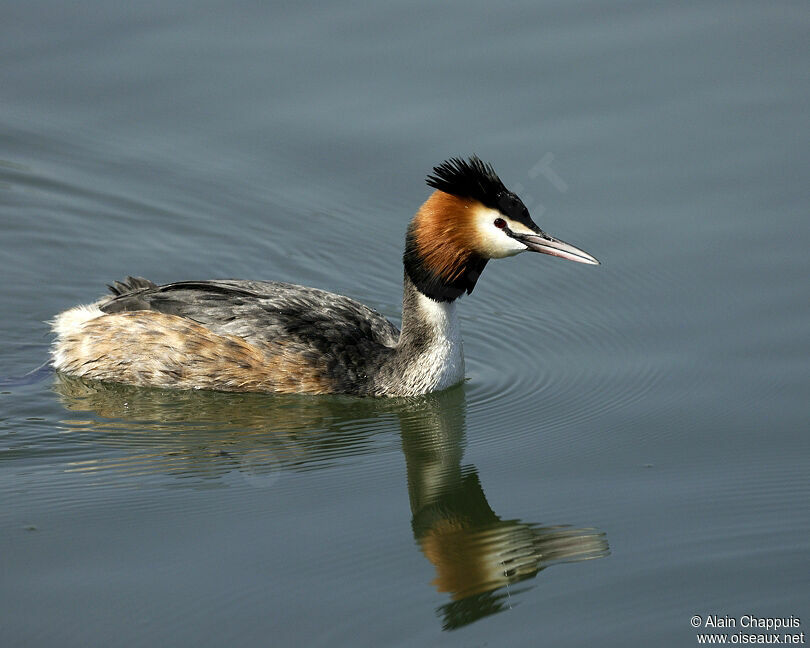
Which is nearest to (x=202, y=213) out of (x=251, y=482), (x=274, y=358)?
(x=274, y=358)

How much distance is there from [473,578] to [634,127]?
596cm

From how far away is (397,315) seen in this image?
36.1 ft

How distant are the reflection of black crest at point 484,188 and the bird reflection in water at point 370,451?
136 cm

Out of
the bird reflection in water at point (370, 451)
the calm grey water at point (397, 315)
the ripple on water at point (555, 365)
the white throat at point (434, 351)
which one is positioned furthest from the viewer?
the white throat at point (434, 351)

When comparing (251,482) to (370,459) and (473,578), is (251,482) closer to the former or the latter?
(370,459)

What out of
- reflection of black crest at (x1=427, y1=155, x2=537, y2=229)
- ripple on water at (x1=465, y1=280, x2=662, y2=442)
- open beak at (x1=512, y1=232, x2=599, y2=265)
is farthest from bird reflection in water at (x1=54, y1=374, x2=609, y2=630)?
reflection of black crest at (x1=427, y1=155, x2=537, y2=229)

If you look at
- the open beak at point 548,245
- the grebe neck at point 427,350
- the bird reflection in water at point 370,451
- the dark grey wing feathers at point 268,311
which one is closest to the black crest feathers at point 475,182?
the open beak at point 548,245

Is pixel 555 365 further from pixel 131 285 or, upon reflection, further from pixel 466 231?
pixel 131 285

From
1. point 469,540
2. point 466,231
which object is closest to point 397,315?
point 466,231

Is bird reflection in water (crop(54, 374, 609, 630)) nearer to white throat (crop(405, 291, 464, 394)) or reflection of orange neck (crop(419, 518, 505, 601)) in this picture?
reflection of orange neck (crop(419, 518, 505, 601))

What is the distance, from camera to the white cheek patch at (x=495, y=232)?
30.3 feet

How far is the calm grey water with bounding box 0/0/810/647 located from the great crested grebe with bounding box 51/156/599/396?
0.20 meters

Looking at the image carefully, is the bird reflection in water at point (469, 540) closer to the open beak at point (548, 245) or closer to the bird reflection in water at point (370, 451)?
the bird reflection in water at point (370, 451)

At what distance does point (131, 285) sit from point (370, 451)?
2.57 meters
